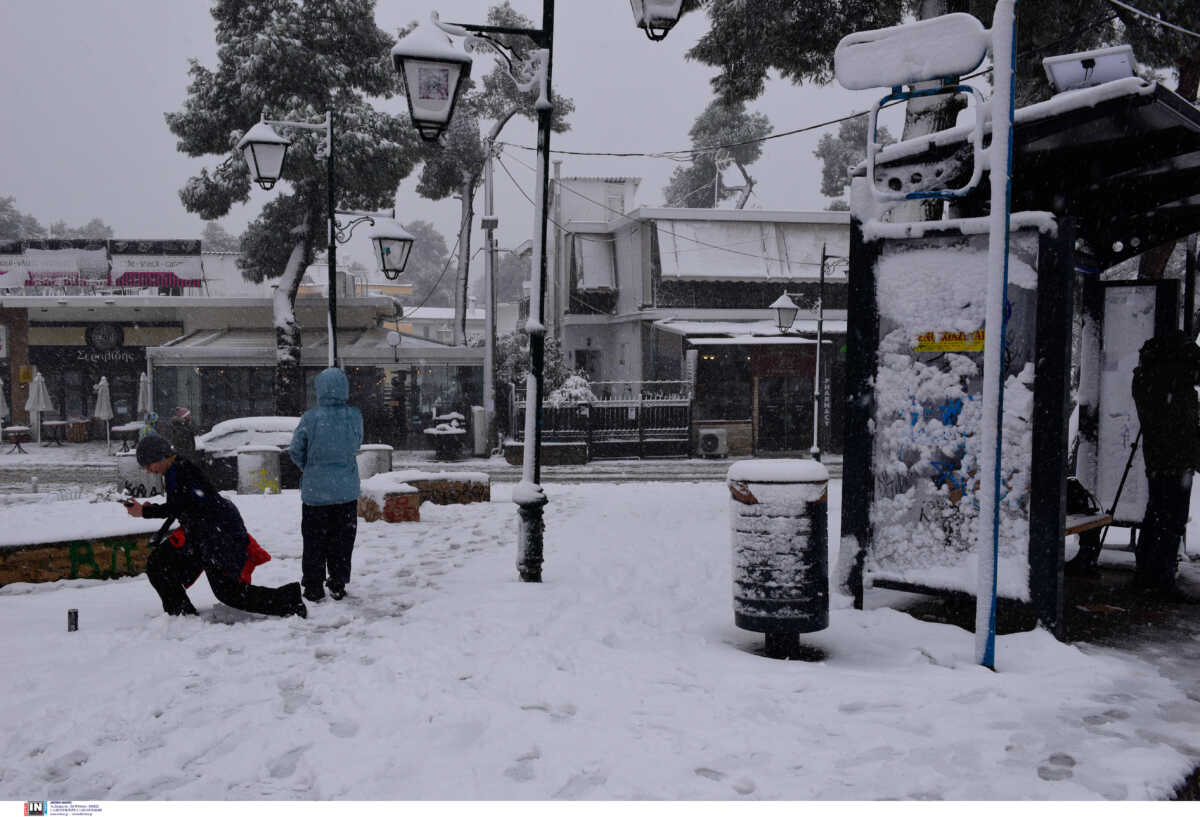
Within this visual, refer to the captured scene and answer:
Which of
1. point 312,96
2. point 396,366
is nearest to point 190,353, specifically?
point 396,366

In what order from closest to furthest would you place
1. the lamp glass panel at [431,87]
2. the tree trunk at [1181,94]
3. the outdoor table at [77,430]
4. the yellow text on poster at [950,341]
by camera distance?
the yellow text on poster at [950,341], the lamp glass panel at [431,87], the tree trunk at [1181,94], the outdoor table at [77,430]

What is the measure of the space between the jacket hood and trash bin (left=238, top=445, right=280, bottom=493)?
337 inches

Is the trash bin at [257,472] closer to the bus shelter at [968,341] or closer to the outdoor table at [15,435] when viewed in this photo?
the bus shelter at [968,341]

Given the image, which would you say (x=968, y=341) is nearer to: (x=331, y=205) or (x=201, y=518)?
(x=201, y=518)

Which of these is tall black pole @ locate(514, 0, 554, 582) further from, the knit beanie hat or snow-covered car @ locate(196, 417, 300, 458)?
snow-covered car @ locate(196, 417, 300, 458)

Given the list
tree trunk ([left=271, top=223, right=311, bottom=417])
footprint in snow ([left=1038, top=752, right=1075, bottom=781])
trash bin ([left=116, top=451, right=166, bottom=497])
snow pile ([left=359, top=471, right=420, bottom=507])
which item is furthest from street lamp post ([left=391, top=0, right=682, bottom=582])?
tree trunk ([left=271, top=223, right=311, bottom=417])

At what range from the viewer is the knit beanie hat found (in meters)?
5.39

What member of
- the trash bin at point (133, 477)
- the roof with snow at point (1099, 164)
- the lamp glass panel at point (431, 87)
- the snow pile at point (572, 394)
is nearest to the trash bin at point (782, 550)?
the roof with snow at point (1099, 164)

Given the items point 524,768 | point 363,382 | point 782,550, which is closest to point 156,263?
point 363,382

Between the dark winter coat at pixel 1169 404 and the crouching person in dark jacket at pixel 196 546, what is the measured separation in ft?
20.9

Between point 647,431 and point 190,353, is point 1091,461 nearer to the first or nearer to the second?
Result: point 647,431

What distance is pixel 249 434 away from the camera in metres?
17.1

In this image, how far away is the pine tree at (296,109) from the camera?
71.1ft

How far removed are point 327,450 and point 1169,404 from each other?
246 inches
